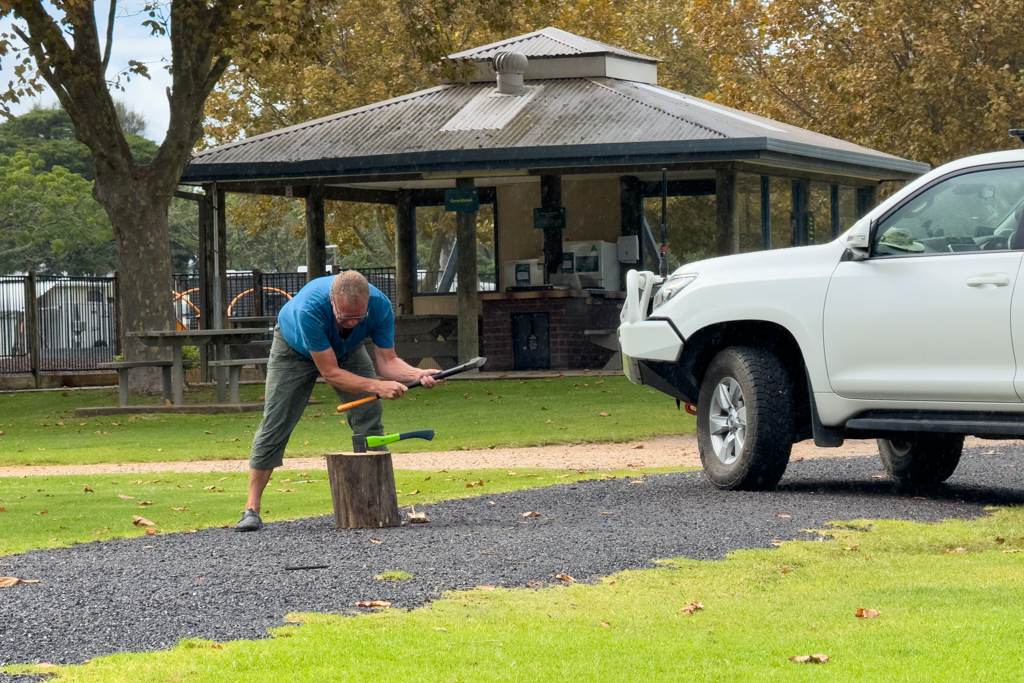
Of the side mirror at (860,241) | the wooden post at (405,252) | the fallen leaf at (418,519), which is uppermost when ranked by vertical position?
the wooden post at (405,252)

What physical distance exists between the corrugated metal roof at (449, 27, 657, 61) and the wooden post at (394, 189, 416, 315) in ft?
9.73

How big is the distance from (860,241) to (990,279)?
2.68 feet

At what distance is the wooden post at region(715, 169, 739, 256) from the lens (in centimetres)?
2036

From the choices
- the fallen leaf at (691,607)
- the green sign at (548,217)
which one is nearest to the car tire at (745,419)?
the fallen leaf at (691,607)

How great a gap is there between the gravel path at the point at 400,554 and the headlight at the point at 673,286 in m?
1.23

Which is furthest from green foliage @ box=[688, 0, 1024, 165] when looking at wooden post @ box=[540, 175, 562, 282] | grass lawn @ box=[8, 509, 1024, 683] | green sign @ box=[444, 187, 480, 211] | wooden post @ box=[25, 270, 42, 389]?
grass lawn @ box=[8, 509, 1024, 683]

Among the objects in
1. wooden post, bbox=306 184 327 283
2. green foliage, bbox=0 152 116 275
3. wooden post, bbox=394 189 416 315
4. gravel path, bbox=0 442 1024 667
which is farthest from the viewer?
green foliage, bbox=0 152 116 275

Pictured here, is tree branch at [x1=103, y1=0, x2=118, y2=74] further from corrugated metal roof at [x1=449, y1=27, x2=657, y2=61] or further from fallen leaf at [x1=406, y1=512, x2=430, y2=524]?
fallen leaf at [x1=406, y1=512, x2=430, y2=524]

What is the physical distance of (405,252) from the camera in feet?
80.0

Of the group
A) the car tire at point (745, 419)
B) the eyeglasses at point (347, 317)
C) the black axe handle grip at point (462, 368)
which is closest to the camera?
the black axe handle grip at point (462, 368)

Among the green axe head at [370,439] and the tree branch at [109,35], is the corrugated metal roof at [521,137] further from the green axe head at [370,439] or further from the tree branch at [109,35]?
the green axe head at [370,439]

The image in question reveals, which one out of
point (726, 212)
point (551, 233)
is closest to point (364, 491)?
point (726, 212)

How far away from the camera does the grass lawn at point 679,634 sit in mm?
4535

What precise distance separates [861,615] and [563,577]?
4.57 feet
